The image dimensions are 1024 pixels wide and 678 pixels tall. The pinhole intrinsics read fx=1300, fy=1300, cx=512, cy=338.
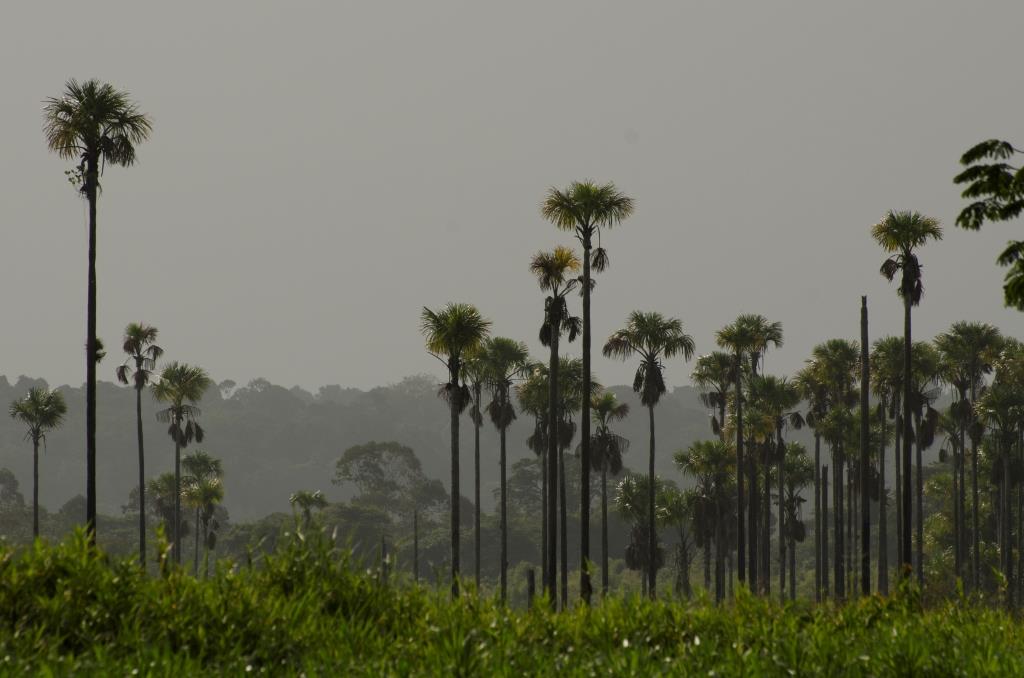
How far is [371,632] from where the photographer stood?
1639 cm

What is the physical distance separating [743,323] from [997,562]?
27.7 meters

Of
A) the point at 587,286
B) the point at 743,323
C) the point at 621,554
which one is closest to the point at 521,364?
the point at 743,323

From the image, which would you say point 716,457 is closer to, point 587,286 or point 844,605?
point 587,286

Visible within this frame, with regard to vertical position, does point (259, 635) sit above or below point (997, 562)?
above

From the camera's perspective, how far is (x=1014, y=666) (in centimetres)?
1502

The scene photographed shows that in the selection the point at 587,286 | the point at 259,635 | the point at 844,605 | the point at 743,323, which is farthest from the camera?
the point at 743,323

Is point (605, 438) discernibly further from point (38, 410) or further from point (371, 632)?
point (371, 632)

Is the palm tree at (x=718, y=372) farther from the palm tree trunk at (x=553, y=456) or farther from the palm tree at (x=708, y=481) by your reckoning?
the palm tree trunk at (x=553, y=456)

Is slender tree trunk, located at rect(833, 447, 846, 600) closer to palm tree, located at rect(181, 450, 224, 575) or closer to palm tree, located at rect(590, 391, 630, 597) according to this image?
palm tree, located at rect(590, 391, 630, 597)

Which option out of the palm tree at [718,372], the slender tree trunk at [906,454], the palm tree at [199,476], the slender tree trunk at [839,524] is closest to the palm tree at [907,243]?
the slender tree trunk at [906,454]

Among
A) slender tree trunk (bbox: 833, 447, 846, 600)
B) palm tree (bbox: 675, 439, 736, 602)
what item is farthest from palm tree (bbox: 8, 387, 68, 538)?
slender tree trunk (bbox: 833, 447, 846, 600)

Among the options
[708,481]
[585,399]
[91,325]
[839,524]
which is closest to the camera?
[91,325]

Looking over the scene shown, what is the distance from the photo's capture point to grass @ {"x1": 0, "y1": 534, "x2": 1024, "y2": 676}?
47.6ft

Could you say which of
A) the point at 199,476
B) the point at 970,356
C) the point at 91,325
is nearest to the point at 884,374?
the point at 970,356
